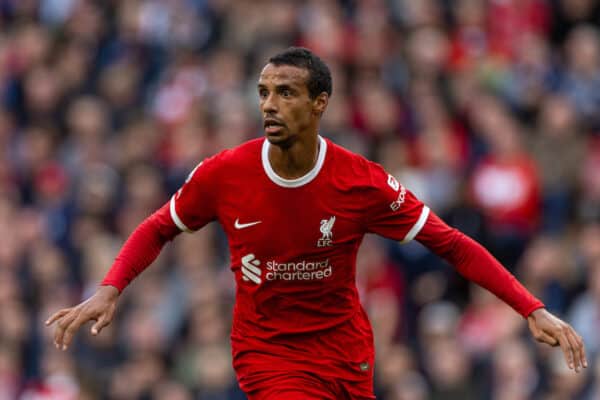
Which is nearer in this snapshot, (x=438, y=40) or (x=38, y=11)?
(x=438, y=40)

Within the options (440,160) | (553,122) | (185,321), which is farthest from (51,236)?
(553,122)

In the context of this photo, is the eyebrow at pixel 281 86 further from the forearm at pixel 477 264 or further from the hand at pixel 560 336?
the hand at pixel 560 336

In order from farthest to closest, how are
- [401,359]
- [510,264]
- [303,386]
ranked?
1. [510,264]
2. [401,359]
3. [303,386]

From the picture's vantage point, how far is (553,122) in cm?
1386

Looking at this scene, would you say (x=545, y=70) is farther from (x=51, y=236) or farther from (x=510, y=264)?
(x=51, y=236)

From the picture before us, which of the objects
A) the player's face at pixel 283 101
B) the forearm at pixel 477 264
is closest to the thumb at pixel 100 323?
the player's face at pixel 283 101

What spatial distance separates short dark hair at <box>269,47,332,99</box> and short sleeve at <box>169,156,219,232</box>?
2.06 ft

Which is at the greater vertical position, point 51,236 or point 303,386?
point 303,386

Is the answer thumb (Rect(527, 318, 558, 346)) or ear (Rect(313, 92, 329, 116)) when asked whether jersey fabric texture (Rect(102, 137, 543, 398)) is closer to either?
thumb (Rect(527, 318, 558, 346))

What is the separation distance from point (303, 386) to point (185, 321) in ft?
20.2

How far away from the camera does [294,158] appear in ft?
25.7

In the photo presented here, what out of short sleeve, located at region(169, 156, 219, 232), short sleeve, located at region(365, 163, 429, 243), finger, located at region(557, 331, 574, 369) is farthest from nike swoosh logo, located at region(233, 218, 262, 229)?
finger, located at region(557, 331, 574, 369)

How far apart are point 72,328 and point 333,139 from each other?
6869 mm

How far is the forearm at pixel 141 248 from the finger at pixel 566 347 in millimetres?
2073
